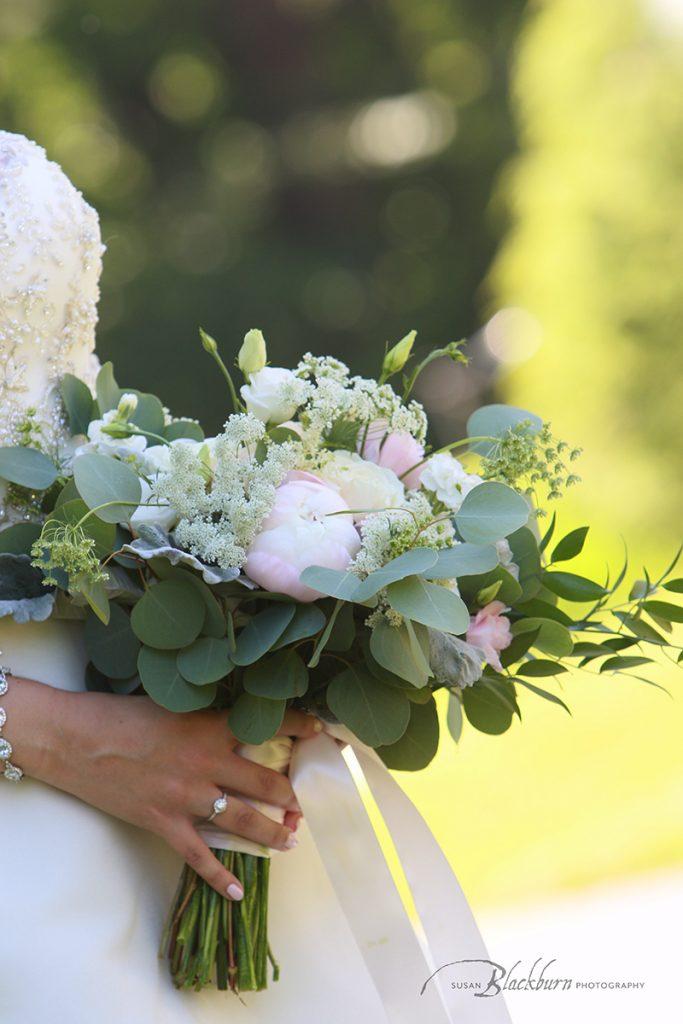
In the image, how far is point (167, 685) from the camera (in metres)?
1.28

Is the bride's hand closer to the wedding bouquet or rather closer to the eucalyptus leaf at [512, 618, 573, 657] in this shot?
the wedding bouquet

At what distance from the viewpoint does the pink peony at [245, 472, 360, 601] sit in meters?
1.21

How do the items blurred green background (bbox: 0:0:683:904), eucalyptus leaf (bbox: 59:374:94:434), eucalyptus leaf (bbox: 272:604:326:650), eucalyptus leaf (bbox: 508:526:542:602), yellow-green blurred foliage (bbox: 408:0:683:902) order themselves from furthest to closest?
blurred green background (bbox: 0:0:683:904) < yellow-green blurred foliage (bbox: 408:0:683:902) < eucalyptus leaf (bbox: 59:374:94:434) < eucalyptus leaf (bbox: 508:526:542:602) < eucalyptus leaf (bbox: 272:604:326:650)

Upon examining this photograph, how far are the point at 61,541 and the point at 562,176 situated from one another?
574 centimetres

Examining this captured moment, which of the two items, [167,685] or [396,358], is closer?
[167,685]

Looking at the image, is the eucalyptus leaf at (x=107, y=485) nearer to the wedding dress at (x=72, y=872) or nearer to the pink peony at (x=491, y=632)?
the wedding dress at (x=72, y=872)

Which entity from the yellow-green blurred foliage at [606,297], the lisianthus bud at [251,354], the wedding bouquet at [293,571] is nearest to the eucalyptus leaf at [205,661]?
the wedding bouquet at [293,571]

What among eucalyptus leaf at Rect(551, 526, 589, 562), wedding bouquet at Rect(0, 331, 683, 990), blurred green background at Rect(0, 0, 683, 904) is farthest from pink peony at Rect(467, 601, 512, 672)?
blurred green background at Rect(0, 0, 683, 904)

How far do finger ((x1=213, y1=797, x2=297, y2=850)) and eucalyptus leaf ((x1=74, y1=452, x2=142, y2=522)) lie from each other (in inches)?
15.3

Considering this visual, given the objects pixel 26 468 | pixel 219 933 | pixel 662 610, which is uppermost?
pixel 26 468

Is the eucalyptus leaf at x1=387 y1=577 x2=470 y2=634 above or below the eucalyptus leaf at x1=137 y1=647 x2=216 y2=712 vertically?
above

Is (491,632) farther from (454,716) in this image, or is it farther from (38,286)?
(38,286)

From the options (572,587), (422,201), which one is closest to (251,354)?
(572,587)

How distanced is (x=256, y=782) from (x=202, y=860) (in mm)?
112
